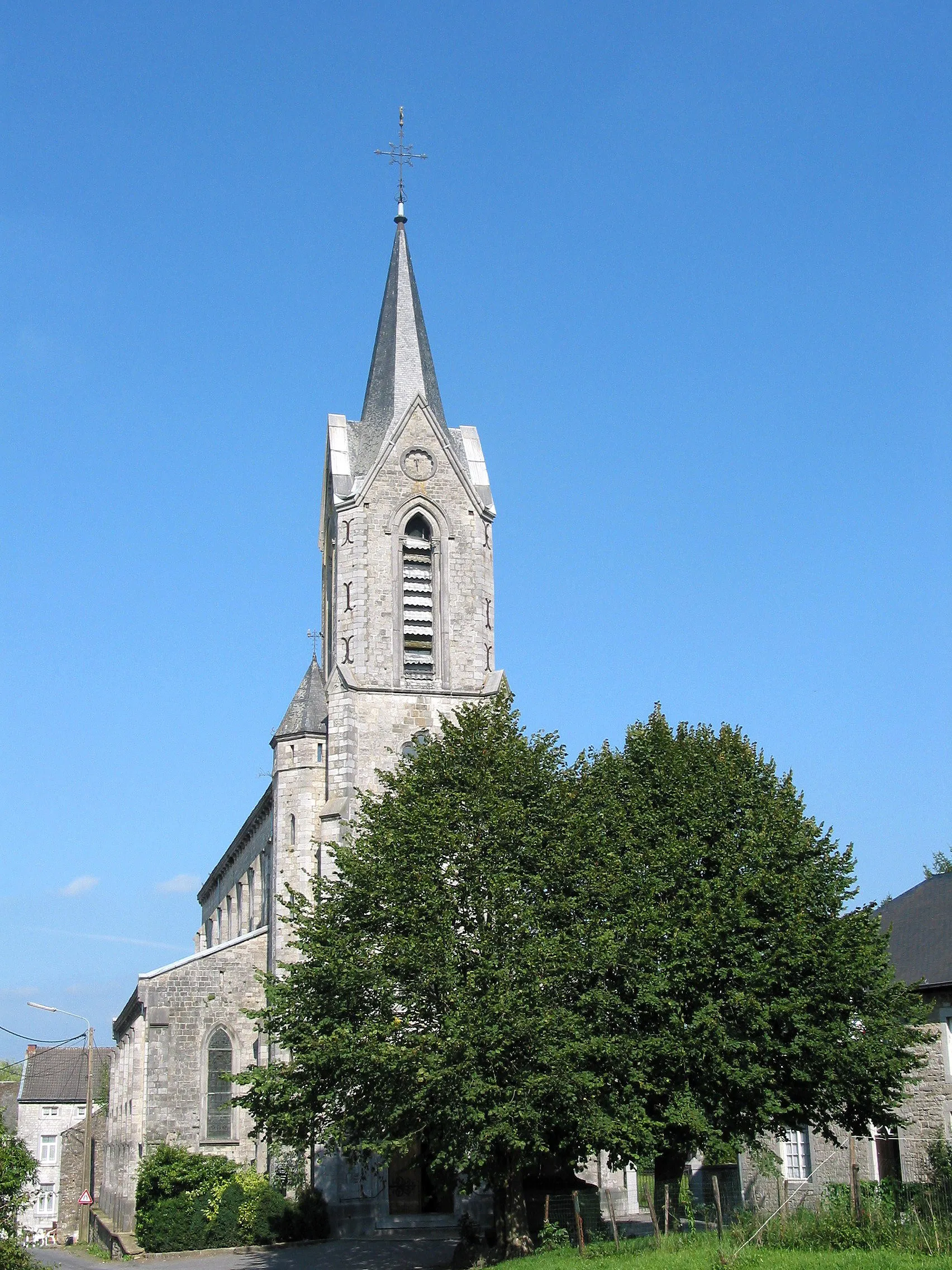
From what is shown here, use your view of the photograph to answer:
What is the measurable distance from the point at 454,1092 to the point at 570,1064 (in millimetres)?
1931

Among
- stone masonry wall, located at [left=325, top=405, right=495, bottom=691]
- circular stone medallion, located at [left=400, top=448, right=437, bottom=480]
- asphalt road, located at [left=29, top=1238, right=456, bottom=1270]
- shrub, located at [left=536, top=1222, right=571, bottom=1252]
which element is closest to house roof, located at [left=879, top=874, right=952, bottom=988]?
shrub, located at [left=536, top=1222, right=571, bottom=1252]

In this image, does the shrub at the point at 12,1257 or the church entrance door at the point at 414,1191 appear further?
the church entrance door at the point at 414,1191

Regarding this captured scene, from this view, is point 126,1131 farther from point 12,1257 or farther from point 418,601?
point 12,1257

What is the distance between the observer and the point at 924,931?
30141 mm

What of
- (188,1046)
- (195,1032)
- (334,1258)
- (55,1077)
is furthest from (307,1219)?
(55,1077)

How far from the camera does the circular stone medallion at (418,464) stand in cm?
3778

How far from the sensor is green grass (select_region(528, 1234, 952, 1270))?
15.4m

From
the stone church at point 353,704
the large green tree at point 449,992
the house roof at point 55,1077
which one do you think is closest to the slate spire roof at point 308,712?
the stone church at point 353,704

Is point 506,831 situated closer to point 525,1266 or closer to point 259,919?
point 525,1266

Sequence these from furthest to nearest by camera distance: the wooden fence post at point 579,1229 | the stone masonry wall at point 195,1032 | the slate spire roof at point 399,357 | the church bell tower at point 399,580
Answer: the slate spire roof at point 399,357, the church bell tower at point 399,580, the stone masonry wall at point 195,1032, the wooden fence post at point 579,1229

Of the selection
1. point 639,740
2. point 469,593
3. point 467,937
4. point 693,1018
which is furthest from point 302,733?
point 693,1018

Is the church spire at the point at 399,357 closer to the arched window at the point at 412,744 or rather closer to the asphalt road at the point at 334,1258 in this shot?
the arched window at the point at 412,744

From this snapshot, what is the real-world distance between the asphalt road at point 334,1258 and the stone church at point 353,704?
1.49 metres

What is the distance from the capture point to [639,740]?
2780 cm
